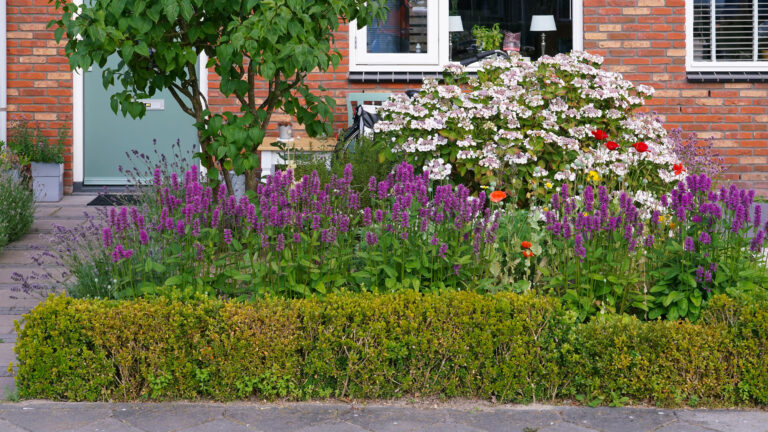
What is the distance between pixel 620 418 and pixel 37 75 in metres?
6.94

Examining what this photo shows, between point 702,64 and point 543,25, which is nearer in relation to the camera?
point 702,64

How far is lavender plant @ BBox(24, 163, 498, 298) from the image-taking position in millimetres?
4227

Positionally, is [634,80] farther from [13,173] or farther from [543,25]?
[13,173]

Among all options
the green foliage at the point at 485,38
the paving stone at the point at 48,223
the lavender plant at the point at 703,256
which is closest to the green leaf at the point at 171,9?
the lavender plant at the point at 703,256

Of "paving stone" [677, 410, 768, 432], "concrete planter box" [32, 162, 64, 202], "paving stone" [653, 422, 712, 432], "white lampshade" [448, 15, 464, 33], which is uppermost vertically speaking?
"white lampshade" [448, 15, 464, 33]

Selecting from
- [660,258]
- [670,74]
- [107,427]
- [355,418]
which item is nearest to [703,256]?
[660,258]

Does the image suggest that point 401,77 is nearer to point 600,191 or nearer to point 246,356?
point 600,191

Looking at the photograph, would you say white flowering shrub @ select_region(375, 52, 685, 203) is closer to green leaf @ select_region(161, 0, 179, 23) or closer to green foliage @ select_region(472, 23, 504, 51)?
green leaf @ select_region(161, 0, 179, 23)

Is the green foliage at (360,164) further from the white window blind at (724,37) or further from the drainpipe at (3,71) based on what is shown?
the white window blind at (724,37)

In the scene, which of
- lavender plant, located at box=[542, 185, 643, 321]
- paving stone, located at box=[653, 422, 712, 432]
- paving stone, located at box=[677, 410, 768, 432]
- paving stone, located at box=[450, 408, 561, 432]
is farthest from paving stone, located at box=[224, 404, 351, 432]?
paving stone, located at box=[677, 410, 768, 432]

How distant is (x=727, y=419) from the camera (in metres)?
3.76

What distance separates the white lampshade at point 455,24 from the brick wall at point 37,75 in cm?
364

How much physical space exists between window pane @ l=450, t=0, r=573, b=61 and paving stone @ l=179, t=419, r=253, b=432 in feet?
20.0

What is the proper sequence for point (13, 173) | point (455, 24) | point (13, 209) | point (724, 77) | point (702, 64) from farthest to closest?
point (455, 24) → point (702, 64) → point (724, 77) → point (13, 173) → point (13, 209)
